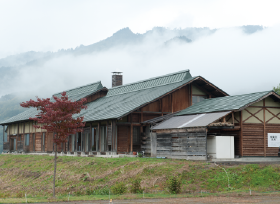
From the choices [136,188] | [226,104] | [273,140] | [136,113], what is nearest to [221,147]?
[226,104]

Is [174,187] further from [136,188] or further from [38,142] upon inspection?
[38,142]

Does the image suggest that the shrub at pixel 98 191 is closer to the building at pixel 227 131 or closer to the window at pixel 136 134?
the building at pixel 227 131

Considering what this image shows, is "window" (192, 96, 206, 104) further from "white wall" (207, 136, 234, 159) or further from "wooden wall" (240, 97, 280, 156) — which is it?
"white wall" (207, 136, 234, 159)

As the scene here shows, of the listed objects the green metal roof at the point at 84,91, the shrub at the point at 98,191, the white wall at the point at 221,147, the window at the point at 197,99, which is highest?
the green metal roof at the point at 84,91

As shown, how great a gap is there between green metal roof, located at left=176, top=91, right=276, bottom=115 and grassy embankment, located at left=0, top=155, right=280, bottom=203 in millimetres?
5830

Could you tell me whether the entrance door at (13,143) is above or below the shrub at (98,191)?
above

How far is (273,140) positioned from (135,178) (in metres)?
12.2

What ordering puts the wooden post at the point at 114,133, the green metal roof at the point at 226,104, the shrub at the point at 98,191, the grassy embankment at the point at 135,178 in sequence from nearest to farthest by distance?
the grassy embankment at the point at 135,178 → the shrub at the point at 98,191 → the green metal roof at the point at 226,104 → the wooden post at the point at 114,133

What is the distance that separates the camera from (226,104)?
29344 millimetres

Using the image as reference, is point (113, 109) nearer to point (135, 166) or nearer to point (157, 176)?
point (135, 166)

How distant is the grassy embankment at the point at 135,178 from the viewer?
20.3 metres

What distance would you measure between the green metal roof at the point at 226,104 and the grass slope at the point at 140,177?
5.73 meters

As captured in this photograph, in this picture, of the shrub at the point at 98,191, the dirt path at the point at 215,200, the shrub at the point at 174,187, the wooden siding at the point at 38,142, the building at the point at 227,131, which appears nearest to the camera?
the dirt path at the point at 215,200

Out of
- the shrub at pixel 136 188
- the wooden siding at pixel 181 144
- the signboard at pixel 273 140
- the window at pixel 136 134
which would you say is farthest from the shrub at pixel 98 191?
the signboard at pixel 273 140
